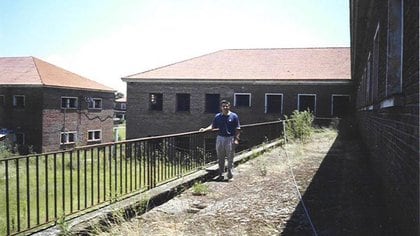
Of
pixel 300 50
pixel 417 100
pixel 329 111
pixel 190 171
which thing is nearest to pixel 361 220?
pixel 417 100

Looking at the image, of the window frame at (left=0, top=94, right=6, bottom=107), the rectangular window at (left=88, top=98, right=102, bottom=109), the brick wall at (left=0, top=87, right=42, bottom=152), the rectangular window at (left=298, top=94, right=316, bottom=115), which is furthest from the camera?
the rectangular window at (left=88, top=98, right=102, bottom=109)

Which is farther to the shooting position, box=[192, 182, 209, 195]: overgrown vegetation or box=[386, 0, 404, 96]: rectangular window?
box=[192, 182, 209, 195]: overgrown vegetation

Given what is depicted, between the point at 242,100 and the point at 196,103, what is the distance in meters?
3.67

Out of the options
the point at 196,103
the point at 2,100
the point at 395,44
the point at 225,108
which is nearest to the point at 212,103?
the point at 196,103

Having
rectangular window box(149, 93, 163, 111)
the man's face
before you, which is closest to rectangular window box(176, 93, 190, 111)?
rectangular window box(149, 93, 163, 111)

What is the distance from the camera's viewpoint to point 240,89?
30.3m

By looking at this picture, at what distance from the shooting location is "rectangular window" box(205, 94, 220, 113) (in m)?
30.9

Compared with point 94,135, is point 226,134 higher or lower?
higher

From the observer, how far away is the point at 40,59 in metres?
38.8

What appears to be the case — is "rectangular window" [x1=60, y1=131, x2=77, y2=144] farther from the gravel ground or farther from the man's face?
the man's face

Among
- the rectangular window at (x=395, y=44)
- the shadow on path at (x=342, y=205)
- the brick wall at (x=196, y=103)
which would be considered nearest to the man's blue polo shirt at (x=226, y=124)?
the shadow on path at (x=342, y=205)

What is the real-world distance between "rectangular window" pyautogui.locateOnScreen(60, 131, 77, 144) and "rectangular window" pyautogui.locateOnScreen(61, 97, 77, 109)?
7.80ft

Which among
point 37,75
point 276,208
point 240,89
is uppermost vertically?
point 37,75

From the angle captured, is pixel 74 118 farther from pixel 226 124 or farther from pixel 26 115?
pixel 226 124
